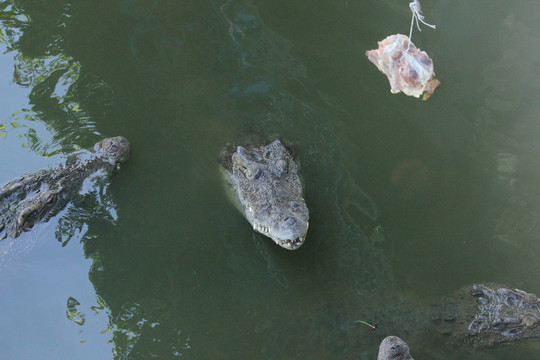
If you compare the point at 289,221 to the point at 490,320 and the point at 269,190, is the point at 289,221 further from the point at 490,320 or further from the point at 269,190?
the point at 490,320

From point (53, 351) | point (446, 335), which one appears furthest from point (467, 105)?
point (53, 351)

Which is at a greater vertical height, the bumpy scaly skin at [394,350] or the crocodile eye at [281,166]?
the crocodile eye at [281,166]

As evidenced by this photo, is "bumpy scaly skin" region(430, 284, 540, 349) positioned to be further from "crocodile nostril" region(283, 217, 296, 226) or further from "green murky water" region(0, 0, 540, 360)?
→ "crocodile nostril" region(283, 217, 296, 226)

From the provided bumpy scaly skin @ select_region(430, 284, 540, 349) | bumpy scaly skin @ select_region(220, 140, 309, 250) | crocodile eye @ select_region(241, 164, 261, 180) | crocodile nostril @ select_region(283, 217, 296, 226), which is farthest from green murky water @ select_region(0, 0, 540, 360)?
crocodile nostril @ select_region(283, 217, 296, 226)

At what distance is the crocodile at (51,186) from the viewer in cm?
520

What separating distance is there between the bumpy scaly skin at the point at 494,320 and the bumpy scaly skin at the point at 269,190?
1.65 m

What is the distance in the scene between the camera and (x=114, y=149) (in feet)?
18.2

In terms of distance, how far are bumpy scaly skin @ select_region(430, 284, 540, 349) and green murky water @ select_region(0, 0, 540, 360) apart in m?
0.11

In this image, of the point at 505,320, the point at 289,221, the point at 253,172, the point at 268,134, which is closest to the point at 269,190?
the point at 253,172

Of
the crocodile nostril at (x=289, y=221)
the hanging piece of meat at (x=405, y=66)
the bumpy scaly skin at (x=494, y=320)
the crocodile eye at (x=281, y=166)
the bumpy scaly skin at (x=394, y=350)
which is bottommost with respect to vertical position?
the bumpy scaly skin at (x=494, y=320)

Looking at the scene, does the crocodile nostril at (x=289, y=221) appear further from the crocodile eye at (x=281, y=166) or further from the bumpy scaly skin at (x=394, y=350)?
the bumpy scaly skin at (x=394, y=350)

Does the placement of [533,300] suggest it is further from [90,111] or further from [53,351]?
[90,111]

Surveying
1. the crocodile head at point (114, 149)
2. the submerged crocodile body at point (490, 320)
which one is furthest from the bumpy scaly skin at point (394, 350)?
the crocodile head at point (114, 149)

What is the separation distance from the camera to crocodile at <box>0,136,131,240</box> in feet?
17.1
